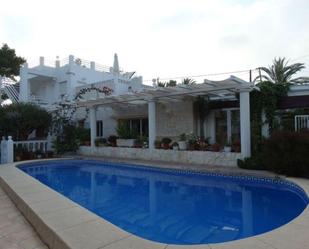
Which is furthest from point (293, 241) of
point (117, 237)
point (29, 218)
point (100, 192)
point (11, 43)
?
point (11, 43)

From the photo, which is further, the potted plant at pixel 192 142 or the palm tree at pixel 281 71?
the palm tree at pixel 281 71

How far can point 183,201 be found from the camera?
858 cm

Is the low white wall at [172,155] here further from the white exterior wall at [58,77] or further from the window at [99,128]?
→ the white exterior wall at [58,77]

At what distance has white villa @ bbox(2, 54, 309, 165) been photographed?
13305mm

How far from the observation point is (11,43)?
27219 millimetres

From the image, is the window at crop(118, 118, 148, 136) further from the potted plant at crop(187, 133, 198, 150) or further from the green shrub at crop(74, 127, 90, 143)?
the potted plant at crop(187, 133, 198, 150)

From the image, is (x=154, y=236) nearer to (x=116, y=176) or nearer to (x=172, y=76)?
(x=116, y=176)

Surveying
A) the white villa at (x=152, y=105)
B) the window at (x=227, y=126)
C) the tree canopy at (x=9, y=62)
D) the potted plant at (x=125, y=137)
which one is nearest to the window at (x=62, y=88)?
the white villa at (x=152, y=105)

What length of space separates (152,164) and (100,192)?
443 centimetres

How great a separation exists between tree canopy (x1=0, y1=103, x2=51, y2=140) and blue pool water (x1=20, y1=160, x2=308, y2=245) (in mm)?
6342

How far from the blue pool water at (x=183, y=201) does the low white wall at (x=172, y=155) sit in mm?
1596

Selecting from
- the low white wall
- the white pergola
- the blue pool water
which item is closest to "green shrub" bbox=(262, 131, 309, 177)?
the blue pool water

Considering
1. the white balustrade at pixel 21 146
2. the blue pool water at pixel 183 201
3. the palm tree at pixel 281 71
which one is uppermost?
the palm tree at pixel 281 71

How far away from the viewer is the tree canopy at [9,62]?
87.4 ft
